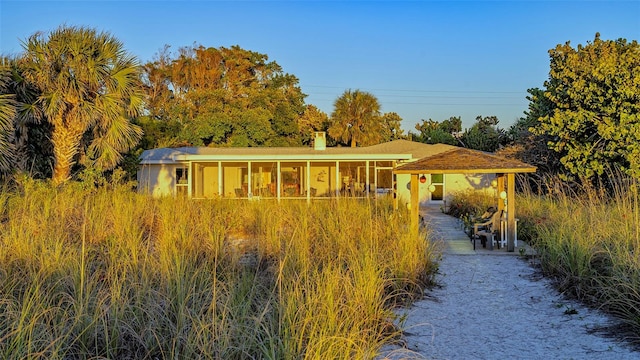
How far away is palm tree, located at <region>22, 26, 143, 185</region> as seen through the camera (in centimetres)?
1336

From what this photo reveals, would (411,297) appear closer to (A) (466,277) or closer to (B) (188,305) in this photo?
(A) (466,277)

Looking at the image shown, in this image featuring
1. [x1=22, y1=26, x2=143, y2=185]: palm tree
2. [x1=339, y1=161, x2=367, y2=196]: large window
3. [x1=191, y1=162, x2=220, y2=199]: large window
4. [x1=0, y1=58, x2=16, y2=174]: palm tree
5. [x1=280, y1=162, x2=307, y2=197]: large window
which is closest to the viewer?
[x1=0, y1=58, x2=16, y2=174]: palm tree

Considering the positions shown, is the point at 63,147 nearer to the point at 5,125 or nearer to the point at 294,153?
the point at 5,125

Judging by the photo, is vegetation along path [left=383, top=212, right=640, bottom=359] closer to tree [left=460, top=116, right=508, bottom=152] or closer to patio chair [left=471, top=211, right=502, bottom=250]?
patio chair [left=471, top=211, right=502, bottom=250]

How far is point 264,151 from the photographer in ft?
76.2

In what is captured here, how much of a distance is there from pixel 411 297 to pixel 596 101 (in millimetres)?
11994

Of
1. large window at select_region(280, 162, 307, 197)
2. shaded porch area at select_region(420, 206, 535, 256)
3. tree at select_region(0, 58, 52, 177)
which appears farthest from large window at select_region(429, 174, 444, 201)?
tree at select_region(0, 58, 52, 177)

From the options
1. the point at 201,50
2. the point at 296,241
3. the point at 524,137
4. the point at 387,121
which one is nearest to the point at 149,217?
the point at 296,241

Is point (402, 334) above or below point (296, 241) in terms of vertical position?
below

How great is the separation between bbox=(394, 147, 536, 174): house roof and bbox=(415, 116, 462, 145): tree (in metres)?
24.5

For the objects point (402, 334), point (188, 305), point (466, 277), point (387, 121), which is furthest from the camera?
point (387, 121)

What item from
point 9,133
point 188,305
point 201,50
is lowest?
point 188,305

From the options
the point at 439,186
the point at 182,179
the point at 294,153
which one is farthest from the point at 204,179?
the point at 439,186

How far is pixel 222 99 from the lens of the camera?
3503 cm
